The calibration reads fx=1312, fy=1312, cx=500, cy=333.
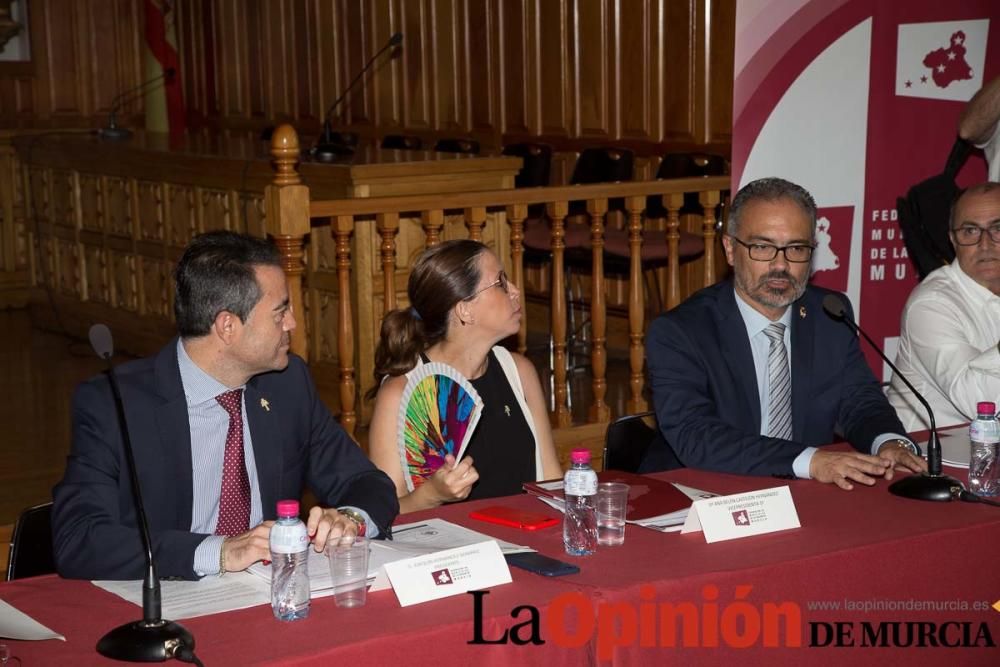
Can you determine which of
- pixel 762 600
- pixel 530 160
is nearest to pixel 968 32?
pixel 530 160

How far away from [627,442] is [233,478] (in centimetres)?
103

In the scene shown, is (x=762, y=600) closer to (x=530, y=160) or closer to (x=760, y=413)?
(x=760, y=413)

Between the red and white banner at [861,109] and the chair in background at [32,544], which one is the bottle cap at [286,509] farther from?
the red and white banner at [861,109]

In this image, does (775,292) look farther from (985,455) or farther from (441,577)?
(441,577)

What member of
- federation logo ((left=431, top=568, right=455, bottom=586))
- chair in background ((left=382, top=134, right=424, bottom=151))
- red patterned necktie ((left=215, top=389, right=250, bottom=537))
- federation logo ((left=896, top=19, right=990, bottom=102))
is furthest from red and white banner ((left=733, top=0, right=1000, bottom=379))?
chair in background ((left=382, top=134, right=424, bottom=151))

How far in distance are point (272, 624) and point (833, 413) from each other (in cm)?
177

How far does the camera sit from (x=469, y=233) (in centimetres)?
488

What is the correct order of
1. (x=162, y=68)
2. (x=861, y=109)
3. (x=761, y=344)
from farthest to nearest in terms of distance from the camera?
(x=162, y=68), (x=861, y=109), (x=761, y=344)

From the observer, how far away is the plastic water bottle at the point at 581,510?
226cm

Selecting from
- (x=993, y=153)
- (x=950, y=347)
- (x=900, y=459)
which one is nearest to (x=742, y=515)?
(x=900, y=459)

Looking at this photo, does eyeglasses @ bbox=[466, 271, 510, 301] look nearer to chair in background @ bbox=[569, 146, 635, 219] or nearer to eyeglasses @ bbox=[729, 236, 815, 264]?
eyeglasses @ bbox=[729, 236, 815, 264]

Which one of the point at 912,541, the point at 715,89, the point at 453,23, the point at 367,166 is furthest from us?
the point at 453,23

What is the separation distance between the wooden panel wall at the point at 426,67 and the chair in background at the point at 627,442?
11.4ft

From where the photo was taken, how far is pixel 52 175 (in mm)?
7809
